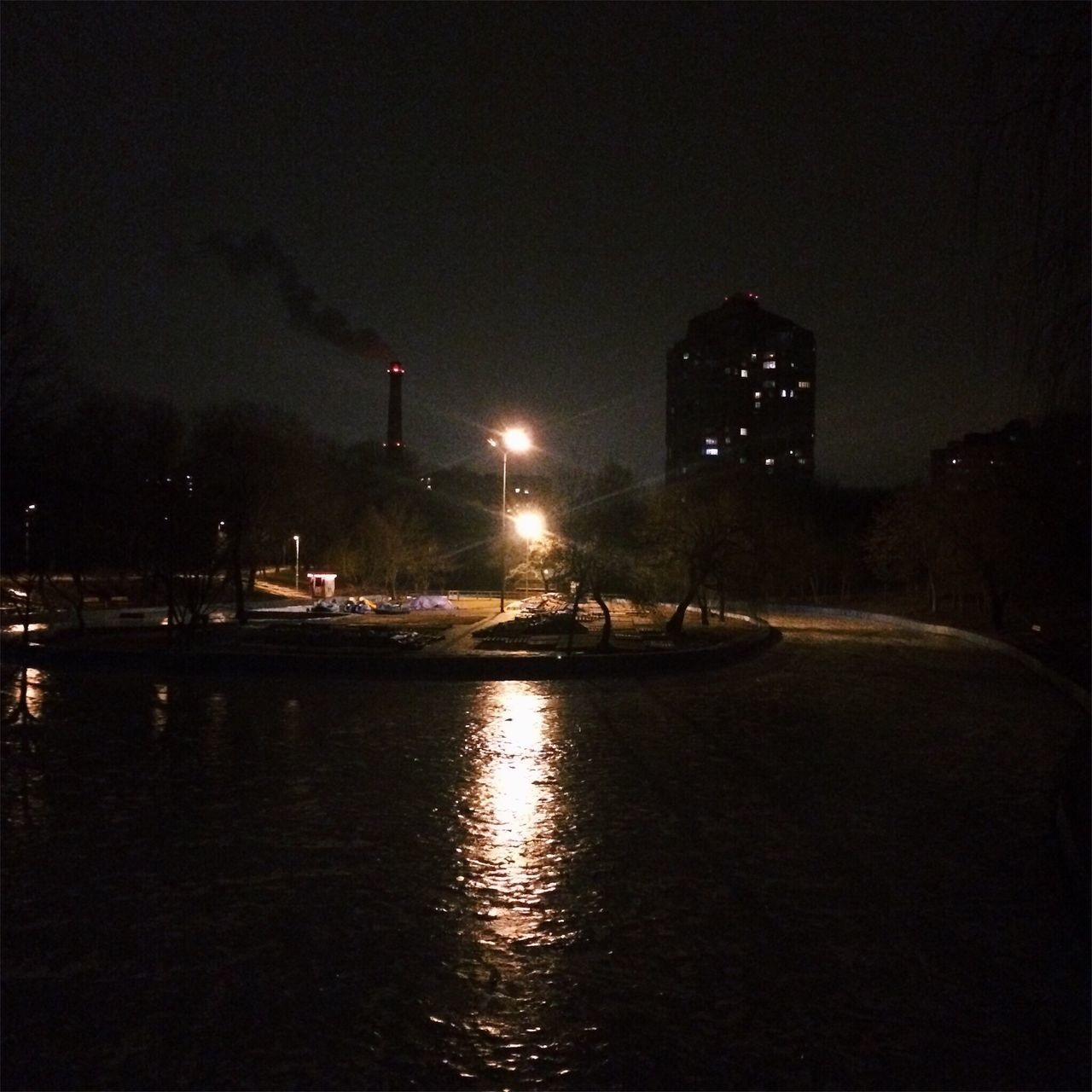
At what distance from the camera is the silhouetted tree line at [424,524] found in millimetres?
24219

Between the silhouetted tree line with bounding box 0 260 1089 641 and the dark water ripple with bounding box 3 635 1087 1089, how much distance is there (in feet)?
26.5

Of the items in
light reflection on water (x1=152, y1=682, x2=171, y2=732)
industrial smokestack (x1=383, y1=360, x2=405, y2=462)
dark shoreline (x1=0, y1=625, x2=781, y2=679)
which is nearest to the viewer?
light reflection on water (x1=152, y1=682, x2=171, y2=732)

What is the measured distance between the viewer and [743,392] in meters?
130

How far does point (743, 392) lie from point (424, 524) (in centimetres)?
7702

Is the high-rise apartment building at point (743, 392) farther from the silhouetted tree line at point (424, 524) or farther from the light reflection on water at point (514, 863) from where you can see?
the light reflection on water at point (514, 863)

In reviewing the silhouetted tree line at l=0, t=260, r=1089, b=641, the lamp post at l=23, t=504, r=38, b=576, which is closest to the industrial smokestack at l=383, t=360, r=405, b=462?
the silhouetted tree line at l=0, t=260, r=1089, b=641

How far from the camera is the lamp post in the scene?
2719 centimetres

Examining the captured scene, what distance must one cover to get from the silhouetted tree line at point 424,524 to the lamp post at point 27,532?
0.24ft

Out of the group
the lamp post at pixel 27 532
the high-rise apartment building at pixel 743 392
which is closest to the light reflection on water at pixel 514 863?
the lamp post at pixel 27 532

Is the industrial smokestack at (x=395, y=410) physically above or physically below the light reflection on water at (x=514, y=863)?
above

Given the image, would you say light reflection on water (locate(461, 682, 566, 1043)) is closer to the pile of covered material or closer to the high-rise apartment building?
the pile of covered material

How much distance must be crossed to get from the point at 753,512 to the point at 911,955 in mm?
27939

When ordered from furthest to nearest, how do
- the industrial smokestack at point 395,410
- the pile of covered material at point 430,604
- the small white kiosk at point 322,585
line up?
the industrial smokestack at point 395,410
the small white kiosk at point 322,585
the pile of covered material at point 430,604

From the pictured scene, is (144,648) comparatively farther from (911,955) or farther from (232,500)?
(911,955)
